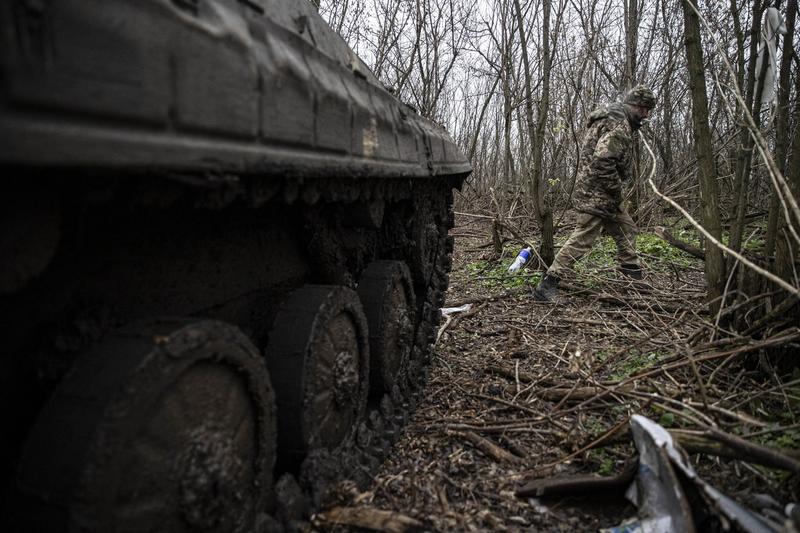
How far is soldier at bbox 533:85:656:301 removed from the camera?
553cm

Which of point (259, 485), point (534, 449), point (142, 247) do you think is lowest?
point (534, 449)

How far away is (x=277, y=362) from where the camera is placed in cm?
189

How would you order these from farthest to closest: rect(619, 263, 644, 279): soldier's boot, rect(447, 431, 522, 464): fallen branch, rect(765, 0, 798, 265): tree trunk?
rect(619, 263, 644, 279): soldier's boot, rect(765, 0, 798, 265): tree trunk, rect(447, 431, 522, 464): fallen branch

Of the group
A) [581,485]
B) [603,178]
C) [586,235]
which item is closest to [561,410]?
[581,485]

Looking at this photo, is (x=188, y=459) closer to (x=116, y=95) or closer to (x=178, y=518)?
(x=178, y=518)

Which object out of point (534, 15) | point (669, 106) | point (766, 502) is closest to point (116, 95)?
point (766, 502)

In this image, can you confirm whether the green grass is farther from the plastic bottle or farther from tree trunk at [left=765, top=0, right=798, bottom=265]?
the plastic bottle

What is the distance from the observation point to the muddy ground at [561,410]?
212cm

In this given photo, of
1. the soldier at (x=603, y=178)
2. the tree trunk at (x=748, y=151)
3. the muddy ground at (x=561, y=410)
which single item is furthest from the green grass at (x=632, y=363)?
the soldier at (x=603, y=178)

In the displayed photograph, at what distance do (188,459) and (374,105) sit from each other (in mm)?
1432

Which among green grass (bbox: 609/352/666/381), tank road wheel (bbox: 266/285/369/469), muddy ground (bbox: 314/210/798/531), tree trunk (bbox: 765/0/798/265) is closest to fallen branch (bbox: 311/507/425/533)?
muddy ground (bbox: 314/210/798/531)

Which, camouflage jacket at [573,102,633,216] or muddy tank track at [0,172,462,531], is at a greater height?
camouflage jacket at [573,102,633,216]

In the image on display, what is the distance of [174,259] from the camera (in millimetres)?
1540

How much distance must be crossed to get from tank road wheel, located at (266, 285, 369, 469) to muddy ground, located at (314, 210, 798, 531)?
12.6 inches
